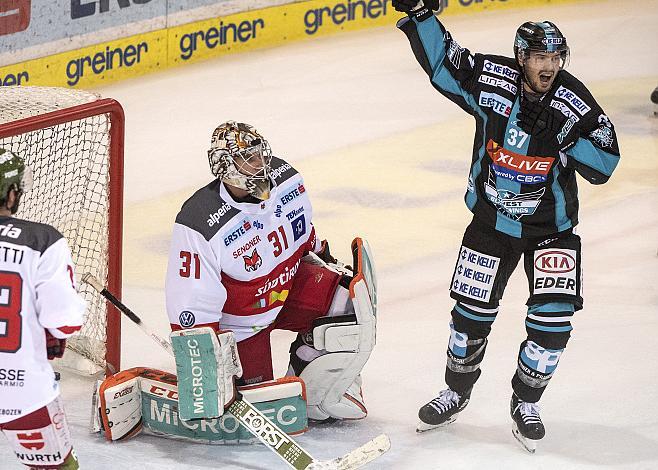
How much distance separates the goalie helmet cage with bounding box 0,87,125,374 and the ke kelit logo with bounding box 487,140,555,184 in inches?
49.8

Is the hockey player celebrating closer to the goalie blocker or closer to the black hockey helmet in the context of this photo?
the black hockey helmet

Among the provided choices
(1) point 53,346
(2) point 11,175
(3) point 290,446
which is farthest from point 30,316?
(3) point 290,446

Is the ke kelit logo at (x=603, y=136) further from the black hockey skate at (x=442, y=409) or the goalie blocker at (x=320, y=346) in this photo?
the black hockey skate at (x=442, y=409)

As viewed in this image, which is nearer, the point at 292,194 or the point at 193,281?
the point at 193,281

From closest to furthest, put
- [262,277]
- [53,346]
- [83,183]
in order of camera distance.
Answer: [53,346] → [262,277] → [83,183]

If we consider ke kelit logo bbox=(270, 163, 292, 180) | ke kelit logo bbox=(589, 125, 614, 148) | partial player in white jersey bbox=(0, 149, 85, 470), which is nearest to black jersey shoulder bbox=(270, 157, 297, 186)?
ke kelit logo bbox=(270, 163, 292, 180)

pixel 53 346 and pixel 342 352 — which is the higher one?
pixel 53 346

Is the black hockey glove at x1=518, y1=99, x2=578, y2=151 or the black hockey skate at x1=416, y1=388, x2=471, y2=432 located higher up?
the black hockey glove at x1=518, y1=99, x2=578, y2=151

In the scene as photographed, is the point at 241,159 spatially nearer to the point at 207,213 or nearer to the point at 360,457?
the point at 207,213

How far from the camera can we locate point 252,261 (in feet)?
13.1

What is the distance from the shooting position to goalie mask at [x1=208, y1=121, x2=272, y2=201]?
3893mm

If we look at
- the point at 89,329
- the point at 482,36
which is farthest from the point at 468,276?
the point at 482,36

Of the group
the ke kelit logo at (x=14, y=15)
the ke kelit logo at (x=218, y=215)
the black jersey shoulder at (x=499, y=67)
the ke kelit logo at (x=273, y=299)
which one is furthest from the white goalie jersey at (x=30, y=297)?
the ke kelit logo at (x=14, y=15)

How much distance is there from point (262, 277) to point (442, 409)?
0.71 m
